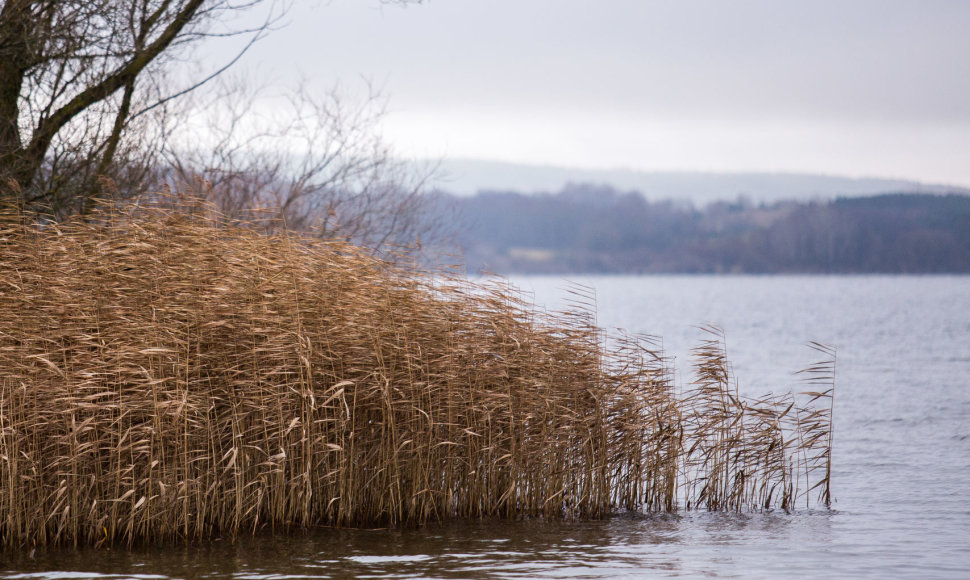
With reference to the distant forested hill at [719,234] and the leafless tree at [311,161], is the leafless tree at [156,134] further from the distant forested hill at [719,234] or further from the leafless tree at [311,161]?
the distant forested hill at [719,234]

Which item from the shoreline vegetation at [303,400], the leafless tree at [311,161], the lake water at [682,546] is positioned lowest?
the lake water at [682,546]

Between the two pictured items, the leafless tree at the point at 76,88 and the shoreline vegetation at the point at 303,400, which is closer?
the shoreline vegetation at the point at 303,400

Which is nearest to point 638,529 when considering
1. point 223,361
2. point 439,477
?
point 439,477

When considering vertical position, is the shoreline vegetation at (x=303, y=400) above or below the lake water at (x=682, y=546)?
above

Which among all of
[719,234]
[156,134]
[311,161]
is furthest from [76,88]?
[719,234]

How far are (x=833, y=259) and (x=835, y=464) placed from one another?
98124 mm

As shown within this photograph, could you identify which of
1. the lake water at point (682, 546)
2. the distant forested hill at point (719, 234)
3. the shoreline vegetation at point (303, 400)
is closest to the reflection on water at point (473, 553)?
the lake water at point (682, 546)

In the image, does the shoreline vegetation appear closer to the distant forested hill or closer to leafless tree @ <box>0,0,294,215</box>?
leafless tree @ <box>0,0,294,215</box>

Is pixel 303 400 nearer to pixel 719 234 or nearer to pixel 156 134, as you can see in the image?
pixel 156 134

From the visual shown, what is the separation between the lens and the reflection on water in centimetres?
977

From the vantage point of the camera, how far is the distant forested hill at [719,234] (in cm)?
9675

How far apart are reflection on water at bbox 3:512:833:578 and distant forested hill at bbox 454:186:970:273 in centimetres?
7753

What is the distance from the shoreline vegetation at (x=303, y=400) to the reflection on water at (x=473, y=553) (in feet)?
0.98

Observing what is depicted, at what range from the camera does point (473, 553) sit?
10.6 m
